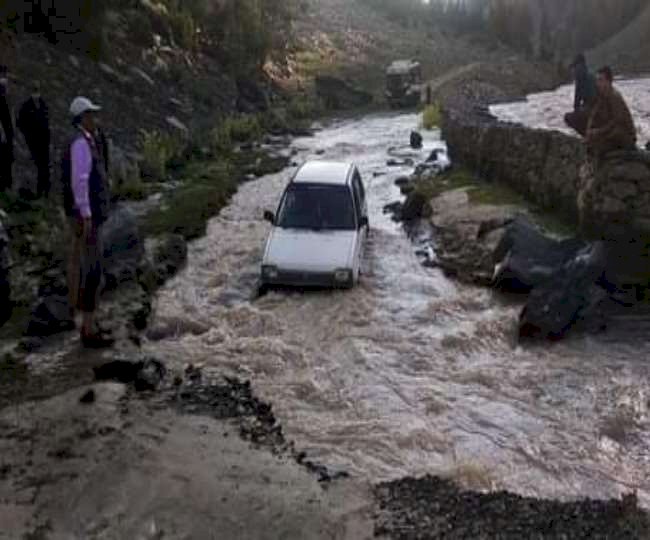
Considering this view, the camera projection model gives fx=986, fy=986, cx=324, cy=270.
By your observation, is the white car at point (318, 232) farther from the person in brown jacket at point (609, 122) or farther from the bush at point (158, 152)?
the bush at point (158, 152)

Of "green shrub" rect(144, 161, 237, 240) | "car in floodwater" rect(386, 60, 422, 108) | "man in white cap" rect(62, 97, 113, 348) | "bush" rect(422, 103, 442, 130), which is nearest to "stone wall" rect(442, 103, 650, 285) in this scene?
"green shrub" rect(144, 161, 237, 240)

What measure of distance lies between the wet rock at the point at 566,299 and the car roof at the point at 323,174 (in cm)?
397

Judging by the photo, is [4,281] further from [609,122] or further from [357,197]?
[609,122]

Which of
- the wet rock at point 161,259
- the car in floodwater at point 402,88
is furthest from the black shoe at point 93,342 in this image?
the car in floodwater at point 402,88

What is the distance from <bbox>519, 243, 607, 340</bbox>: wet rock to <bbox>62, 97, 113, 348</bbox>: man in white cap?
5496 mm

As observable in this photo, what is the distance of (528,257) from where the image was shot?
14.6m

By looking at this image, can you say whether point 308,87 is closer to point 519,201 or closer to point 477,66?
point 477,66

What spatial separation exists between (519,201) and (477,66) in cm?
3233

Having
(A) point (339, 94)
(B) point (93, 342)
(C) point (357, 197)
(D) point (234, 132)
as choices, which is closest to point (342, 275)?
(C) point (357, 197)

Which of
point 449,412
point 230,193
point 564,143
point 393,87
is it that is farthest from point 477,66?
point 449,412

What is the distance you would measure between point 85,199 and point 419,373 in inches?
169

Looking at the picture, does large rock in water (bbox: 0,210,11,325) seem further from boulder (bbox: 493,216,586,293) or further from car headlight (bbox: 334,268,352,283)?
boulder (bbox: 493,216,586,293)

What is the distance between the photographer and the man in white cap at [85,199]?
10406 mm

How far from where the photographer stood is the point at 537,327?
12.7 metres
